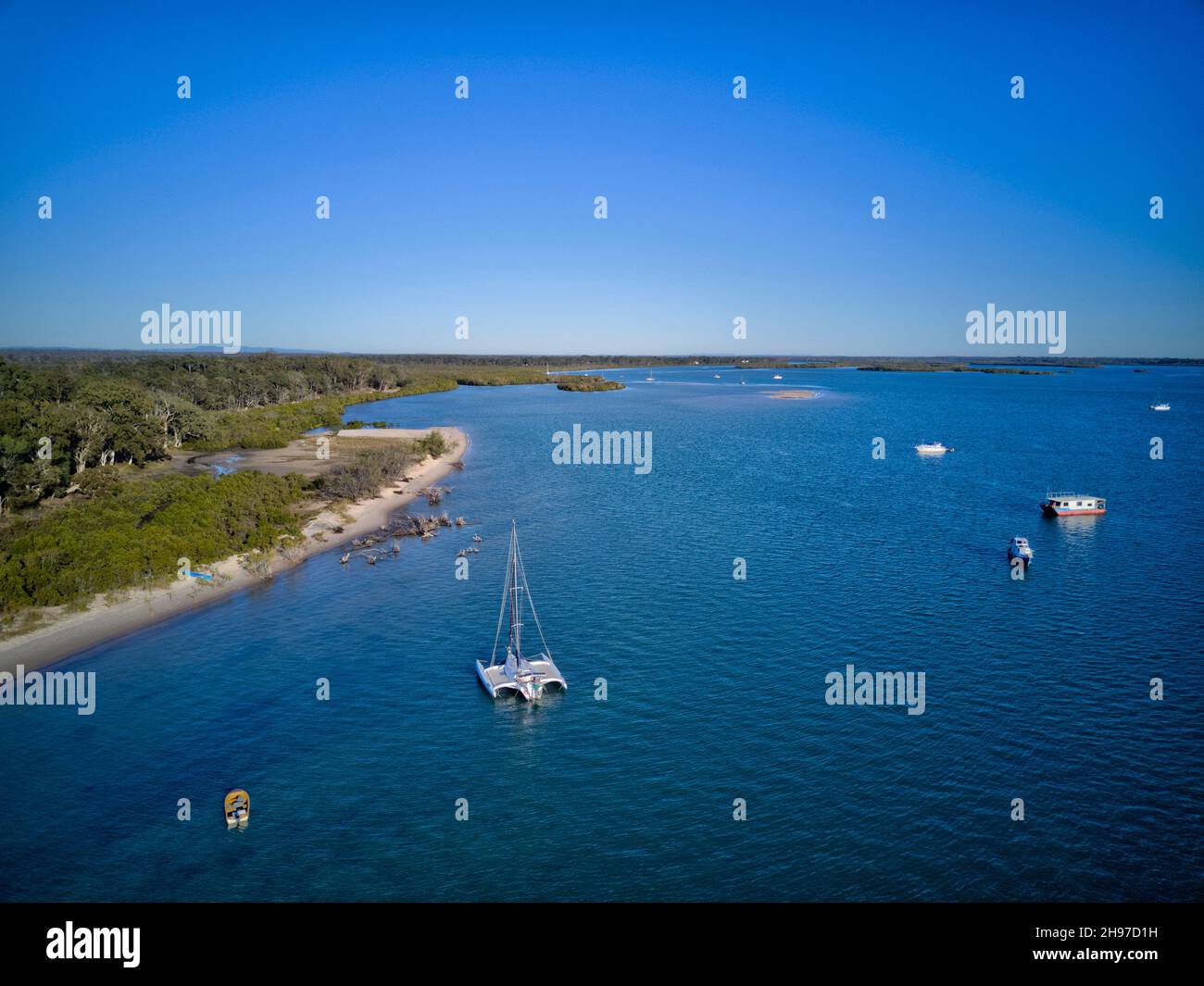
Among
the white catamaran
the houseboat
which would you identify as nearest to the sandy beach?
the white catamaran

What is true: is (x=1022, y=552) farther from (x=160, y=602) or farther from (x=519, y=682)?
(x=160, y=602)

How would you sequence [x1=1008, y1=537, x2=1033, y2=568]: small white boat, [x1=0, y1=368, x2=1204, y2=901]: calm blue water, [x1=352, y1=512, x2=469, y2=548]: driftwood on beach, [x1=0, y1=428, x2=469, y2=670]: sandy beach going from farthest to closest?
[x1=352, y1=512, x2=469, y2=548]: driftwood on beach → [x1=1008, y1=537, x2=1033, y2=568]: small white boat → [x1=0, y1=428, x2=469, y2=670]: sandy beach → [x1=0, y1=368, x2=1204, y2=901]: calm blue water

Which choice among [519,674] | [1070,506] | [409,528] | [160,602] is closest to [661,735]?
[519,674]

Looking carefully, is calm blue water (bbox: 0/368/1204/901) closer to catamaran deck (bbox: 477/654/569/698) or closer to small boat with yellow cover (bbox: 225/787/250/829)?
small boat with yellow cover (bbox: 225/787/250/829)

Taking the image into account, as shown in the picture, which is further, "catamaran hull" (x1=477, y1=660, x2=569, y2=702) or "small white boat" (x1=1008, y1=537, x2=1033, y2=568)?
"small white boat" (x1=1008, y1=537, x2=1033, y2=568)

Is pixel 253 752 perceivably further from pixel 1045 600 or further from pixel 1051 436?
pixel 1051 436

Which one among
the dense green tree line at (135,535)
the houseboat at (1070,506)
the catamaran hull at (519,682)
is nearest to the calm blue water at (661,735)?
the catamaran hull at (519,682)

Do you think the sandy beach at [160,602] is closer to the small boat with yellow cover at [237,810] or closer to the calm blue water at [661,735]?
the calm blue water at [661,735]
